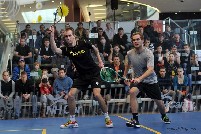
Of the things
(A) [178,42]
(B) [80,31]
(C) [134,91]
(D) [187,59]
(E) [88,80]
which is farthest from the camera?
(B) [80,31]

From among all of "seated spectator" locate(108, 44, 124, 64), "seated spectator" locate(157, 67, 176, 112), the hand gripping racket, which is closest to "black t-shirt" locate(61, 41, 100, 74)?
the hand gripping racket

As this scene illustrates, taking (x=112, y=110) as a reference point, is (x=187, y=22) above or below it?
above

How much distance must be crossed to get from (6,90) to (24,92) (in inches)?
16.9

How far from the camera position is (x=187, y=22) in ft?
39.7

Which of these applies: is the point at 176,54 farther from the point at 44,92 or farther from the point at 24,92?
the point at 24,92

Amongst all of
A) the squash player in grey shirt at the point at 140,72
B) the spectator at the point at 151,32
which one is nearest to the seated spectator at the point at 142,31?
the spectator at the point at 151,32

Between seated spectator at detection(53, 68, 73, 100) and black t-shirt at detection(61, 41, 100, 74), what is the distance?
286 centimetres

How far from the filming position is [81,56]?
666 cm

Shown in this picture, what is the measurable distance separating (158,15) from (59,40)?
11.5 meters

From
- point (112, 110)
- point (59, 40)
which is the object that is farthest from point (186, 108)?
point (59, 40)

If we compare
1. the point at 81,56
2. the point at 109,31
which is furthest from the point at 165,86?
the point at 81,56

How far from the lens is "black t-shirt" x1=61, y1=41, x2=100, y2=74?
6.65 meters

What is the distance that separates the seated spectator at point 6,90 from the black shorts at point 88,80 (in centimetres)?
307

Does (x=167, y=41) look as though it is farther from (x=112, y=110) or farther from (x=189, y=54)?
(x=112, y=110)
